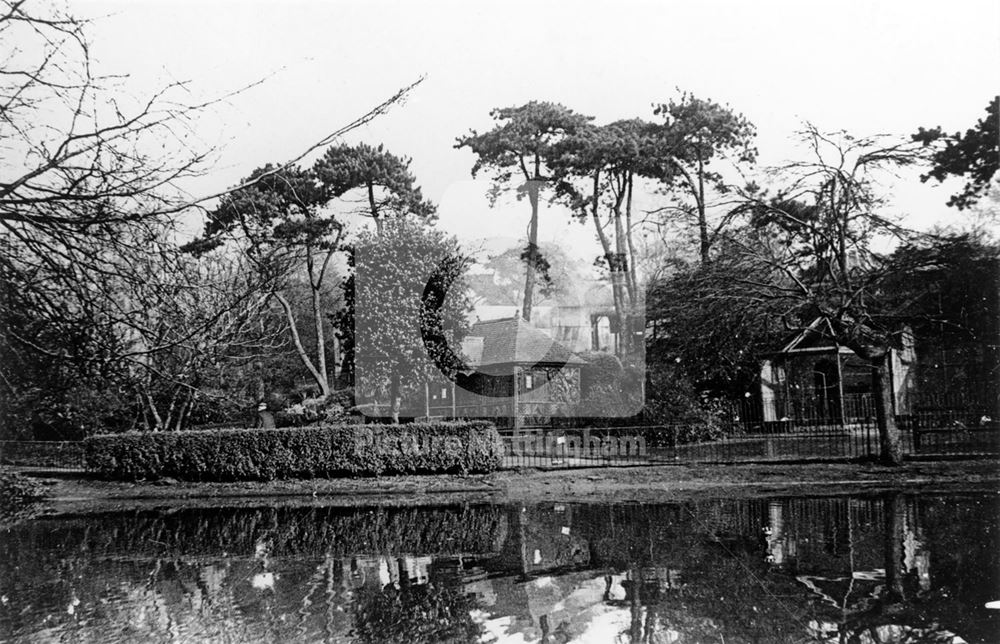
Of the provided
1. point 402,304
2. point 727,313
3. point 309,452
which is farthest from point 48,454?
point 727,313

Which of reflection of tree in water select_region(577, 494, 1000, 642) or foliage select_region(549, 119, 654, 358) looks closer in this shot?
reflection of tree in water select_region(577, 494, 1000, 642)

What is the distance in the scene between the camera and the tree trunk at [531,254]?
1045 inches

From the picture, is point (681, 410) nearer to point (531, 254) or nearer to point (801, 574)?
point (531, 254)

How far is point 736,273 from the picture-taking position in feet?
52.5

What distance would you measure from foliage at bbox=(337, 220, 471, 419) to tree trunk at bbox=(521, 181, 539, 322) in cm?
281

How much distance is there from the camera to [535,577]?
7141 millimetres

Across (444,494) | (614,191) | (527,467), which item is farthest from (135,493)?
(614,191)

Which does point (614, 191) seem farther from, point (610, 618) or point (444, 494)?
point (610, 618)

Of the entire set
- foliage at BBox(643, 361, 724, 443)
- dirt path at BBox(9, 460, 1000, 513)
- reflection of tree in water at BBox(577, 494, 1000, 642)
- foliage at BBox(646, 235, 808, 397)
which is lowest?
dirt path at BBox(9, 460, 1000, 513)

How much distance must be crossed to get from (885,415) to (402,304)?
652 inches

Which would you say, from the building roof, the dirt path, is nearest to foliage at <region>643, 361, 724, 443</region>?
the dirt path

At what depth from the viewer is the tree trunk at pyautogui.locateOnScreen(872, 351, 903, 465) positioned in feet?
50.8

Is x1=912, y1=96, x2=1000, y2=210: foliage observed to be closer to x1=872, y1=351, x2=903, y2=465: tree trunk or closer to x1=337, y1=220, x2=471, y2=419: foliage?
x1=872, y1=351, x2=903, y2=465: tree trunk

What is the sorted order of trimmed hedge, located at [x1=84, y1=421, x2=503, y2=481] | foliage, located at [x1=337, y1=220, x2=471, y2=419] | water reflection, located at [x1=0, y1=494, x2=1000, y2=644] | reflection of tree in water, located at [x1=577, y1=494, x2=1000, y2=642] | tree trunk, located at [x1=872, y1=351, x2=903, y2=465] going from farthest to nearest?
foliage, located at [x1=337, y1=220, x2=471, y2=419]
trimmed hedge, located at [x1=84, y1=421, x2=503, y2=481]
tree trunk, located at [x1=872, y1=351, x2=903, y2=465]
water reflection, located at [x1=0, y1=494, x2=1000, y2=644]
reflection of tree in water, located at [x1=577, y1=494, x2=1000, y2=642]
